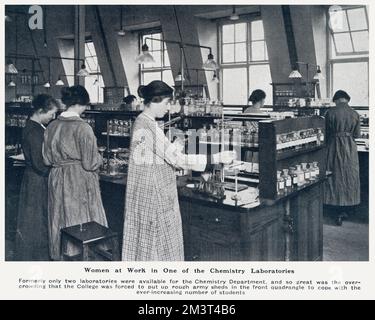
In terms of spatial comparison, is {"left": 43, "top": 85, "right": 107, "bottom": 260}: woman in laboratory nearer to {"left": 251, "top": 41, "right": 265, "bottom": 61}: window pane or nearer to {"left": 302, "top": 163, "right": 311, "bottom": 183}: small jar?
{"left": 302, "top": 163, "right": 311, "bottom": 183}: small jar

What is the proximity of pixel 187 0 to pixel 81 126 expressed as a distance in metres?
1.16

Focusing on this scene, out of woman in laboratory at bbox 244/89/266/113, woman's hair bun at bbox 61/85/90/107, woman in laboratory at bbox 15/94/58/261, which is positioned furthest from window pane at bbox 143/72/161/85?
woman's hair bun at bbox 61/85/90/107

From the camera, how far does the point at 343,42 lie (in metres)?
8.96

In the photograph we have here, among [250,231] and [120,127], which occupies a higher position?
[120,127]

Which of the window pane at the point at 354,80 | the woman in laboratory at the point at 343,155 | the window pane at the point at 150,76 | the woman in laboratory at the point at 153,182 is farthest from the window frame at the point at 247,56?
the woman in laboratory at the point at 153,182

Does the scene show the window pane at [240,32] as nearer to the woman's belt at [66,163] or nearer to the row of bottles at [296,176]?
the row of bottles at [296,176]

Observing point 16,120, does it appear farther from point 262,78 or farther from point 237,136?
point 262,78

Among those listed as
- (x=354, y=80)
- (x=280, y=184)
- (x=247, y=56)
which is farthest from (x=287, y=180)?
(x=247, y=56)

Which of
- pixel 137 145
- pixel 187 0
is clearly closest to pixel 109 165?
pixel 137 145

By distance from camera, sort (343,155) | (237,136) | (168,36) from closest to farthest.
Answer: (237,136) → (343,155) → (168,36)

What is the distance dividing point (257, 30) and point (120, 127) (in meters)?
5.93

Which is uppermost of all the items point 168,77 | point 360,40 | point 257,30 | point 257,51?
point 257,30

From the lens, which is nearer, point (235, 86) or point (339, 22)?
point (339, 22)

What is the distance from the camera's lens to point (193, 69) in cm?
1058
